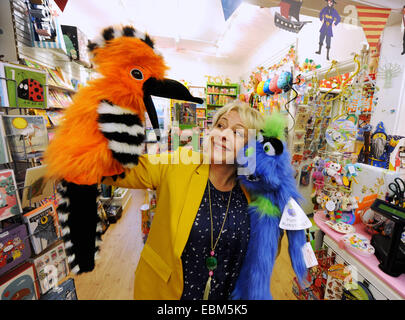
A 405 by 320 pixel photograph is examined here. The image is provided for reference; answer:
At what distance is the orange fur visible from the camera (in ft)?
1.54

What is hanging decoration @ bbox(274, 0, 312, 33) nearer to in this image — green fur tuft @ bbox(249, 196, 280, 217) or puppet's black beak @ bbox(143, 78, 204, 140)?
puppet's black beak @ bbox(143, 78, 204, 140)

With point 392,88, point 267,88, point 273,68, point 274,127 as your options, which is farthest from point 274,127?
point 273,68

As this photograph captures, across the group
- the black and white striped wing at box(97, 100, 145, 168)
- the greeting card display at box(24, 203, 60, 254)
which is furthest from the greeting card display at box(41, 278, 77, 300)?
the black and white striped wing at box(97, 100, 145, 168)

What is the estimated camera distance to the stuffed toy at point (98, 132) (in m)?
0.48

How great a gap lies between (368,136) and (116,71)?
2273 mm

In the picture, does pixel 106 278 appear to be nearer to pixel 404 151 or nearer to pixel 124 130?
pixel 124 130

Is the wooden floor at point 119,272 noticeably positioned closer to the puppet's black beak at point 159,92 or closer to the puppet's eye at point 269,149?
the puppet's eye at point 269,149

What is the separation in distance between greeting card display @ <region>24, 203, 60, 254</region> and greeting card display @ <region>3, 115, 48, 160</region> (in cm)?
35

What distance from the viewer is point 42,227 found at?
41.6 inches

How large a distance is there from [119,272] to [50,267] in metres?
0.86

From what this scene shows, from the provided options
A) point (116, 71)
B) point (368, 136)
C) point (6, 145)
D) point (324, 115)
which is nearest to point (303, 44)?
point (324, 115)

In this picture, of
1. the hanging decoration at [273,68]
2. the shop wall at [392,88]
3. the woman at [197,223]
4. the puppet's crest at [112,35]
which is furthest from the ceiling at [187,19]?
the woman at [197,223]

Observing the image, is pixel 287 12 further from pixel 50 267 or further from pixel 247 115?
pixel 50 267
